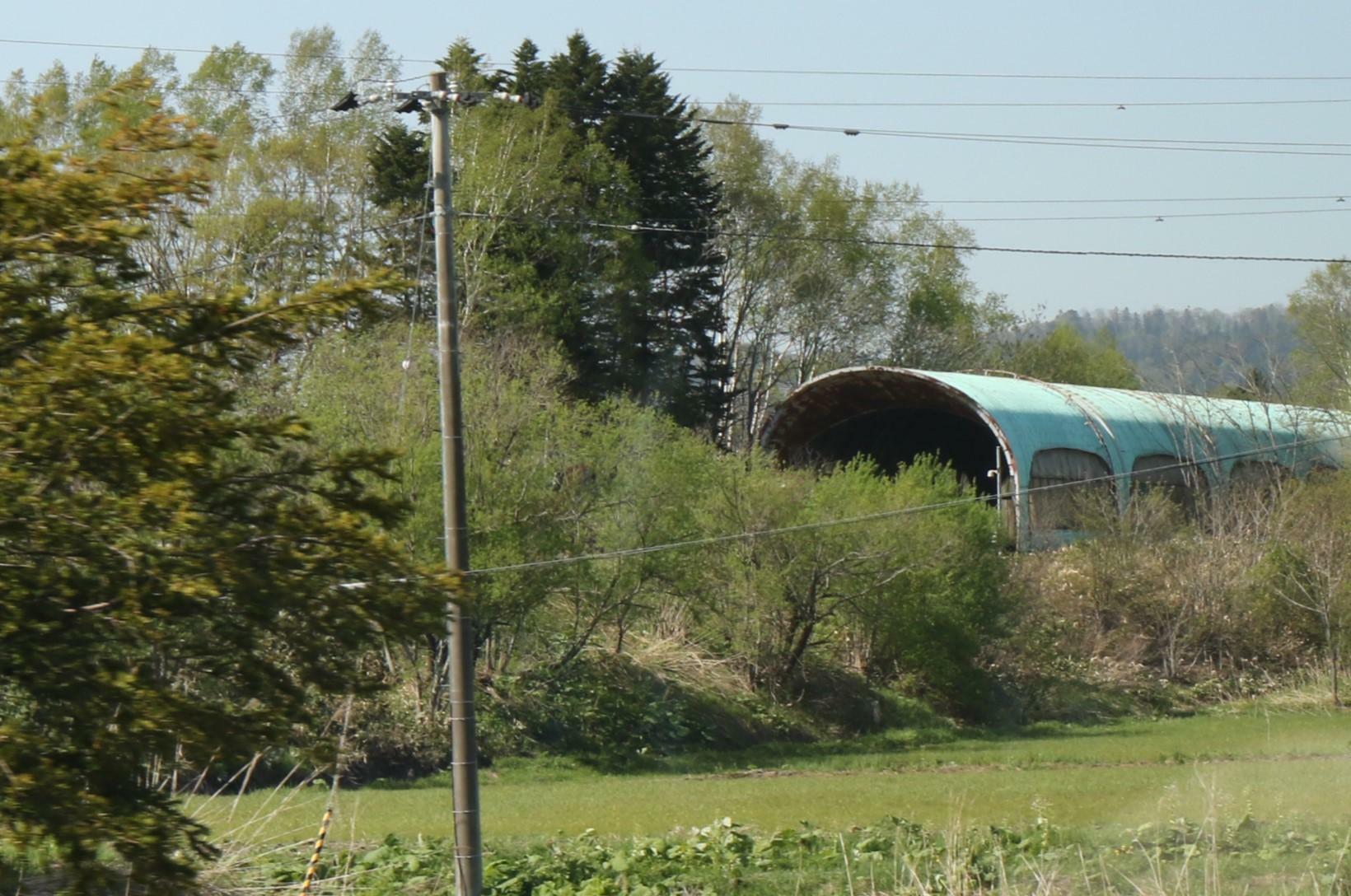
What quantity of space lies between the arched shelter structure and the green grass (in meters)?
10.9

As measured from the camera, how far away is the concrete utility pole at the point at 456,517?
14.4m

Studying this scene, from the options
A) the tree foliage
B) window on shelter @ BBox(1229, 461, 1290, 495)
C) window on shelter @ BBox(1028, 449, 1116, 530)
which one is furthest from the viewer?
the tree foliage

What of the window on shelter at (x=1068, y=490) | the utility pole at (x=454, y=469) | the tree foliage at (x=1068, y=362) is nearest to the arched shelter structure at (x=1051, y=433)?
the window on shelter at (x=1068, y=490)

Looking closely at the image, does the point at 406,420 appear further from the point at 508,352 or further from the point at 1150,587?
the point at 1150,587

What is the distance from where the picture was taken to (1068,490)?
4406 centimetres

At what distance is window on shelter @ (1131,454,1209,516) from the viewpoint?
152 ft

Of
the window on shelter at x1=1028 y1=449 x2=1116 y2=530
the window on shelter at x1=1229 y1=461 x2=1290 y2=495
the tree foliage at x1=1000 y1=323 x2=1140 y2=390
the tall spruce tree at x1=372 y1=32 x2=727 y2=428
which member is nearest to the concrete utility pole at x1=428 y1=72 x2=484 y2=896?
the tall spruce tree at x1=372 y1=32 x2=727 y2=428

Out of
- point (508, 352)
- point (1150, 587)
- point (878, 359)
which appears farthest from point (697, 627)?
point (878, 359)

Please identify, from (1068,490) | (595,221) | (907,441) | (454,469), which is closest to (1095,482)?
(1068,490)

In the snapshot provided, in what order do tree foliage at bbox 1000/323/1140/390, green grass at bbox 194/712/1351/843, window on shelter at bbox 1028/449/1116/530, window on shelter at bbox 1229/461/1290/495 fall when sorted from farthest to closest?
tree foliage at bbox 1000/323/1140/390 < window on shelter at bbox 1229/461/1290/495 < window on shelter at bbox 1028/449/1116/530 < green grass at bbox 194/712/1351/843

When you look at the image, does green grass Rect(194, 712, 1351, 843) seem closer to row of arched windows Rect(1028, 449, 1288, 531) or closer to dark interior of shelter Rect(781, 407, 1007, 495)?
row of arched windows Rect(1028, 449, 1288, 531)

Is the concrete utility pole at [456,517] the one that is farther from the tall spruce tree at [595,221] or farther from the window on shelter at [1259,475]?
the window on shelter at [1259,475]

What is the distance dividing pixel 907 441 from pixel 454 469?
39.1 meters

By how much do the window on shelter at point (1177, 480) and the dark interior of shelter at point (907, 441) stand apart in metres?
4.81
